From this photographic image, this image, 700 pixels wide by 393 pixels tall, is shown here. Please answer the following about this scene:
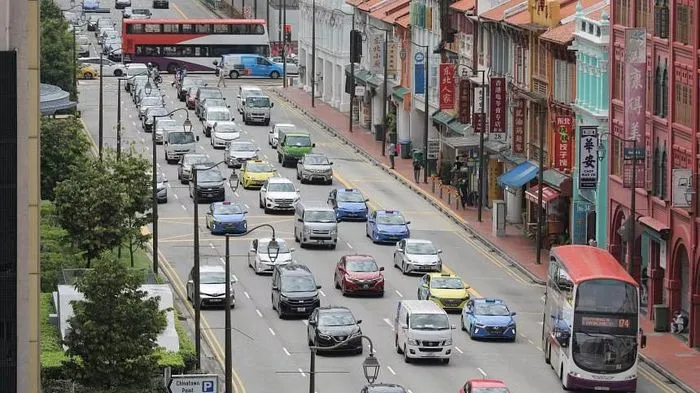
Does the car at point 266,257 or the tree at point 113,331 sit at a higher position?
the tree at point 113,331

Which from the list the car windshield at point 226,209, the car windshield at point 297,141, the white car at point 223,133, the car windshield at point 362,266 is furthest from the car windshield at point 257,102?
the car windshield at point 362,266

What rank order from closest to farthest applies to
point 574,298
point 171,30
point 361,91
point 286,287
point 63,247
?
point 574,298, point 286,287, point 63,247, point 361,91, point 171,30

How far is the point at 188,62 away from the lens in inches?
7589

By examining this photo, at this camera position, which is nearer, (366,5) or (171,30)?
(366,5)

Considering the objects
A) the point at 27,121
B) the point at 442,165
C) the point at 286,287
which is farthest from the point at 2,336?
the point at 442,165

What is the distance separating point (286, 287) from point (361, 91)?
206 ft

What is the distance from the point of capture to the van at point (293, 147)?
451ft

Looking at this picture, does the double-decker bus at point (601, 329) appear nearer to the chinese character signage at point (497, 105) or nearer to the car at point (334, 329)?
the car at point (334, 329)

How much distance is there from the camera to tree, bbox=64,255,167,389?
2980 inches

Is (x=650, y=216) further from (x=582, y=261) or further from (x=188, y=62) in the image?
(x=188, y=62)

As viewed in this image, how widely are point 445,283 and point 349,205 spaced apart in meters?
23.3

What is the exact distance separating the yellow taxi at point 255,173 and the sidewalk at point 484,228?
321 inches

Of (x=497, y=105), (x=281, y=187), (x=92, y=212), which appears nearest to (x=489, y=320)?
(x=92, y=212)

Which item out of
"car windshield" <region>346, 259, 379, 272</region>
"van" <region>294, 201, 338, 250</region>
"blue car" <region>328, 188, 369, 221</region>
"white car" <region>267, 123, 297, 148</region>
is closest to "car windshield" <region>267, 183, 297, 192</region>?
"blue car" <region>328, 188, 369, 221</region>
